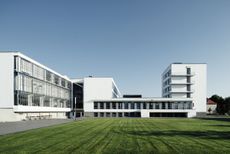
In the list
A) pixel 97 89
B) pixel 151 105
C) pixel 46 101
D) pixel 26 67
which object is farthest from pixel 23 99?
pixel 151 105

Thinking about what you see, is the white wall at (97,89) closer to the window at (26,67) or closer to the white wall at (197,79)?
the white wall at (197,79)

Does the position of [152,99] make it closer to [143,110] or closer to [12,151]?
[143,110]

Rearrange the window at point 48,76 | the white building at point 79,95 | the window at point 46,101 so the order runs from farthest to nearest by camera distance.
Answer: the window at point 48,76 → the window at point 46,101 → the white building at point 79,95

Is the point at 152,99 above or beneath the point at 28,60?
beneath

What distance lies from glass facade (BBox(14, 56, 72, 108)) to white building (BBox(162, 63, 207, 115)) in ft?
142

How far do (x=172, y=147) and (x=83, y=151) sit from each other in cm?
568

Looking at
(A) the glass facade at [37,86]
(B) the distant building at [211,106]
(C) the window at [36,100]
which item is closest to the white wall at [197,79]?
(A) the glass facade at [37,86]

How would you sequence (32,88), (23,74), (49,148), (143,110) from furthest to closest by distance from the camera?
(143,110) → (32,88) → (23,74) → (49,148)

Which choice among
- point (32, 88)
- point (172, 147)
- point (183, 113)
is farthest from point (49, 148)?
point (183, 113)

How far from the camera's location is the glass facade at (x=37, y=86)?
49.3 metres

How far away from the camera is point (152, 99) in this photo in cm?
8406

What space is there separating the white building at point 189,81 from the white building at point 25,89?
48040 millimetres

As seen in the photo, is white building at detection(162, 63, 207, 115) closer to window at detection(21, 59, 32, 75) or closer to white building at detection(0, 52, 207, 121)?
white building at detection(0, 52, 207, 121)

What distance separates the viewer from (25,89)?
52.3m
